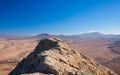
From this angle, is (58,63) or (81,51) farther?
(81,51)

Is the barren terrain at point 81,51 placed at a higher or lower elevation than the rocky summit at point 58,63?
lower

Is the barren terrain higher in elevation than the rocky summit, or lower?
lower

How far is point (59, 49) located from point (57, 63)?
2.10 metres

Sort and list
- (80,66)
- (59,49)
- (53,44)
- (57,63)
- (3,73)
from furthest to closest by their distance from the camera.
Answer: (3,73) → (53,44) → (59,49) → (80,66) → (57,63)

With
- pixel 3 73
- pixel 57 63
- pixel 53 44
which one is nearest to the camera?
pixel 57 63

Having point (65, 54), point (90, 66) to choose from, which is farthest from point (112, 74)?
point (65, 54)

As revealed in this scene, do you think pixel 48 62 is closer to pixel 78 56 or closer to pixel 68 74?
pixel 68 74

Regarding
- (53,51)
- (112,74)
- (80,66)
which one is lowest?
(112,74)

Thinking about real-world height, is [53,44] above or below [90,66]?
above

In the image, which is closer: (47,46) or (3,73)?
(47,46)

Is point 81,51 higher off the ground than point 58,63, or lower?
lower

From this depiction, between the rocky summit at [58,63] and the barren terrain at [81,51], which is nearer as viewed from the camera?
the rocky summit at [58,63]

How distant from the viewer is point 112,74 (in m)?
11.0

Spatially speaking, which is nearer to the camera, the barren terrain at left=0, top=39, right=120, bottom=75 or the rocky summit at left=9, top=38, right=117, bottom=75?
the rocky summit at left=9, top=38, right=117, bottom=75
